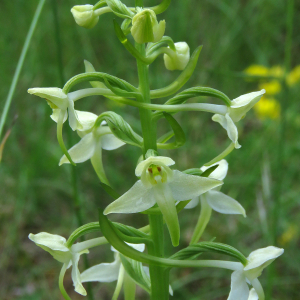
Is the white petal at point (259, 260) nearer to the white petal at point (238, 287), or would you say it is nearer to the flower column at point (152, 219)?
the white petal at point (238, 287)

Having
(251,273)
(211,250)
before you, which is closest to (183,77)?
(211,250)

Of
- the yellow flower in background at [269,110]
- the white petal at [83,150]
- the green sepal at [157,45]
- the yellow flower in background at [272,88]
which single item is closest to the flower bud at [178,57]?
the green sepal at [157,45]

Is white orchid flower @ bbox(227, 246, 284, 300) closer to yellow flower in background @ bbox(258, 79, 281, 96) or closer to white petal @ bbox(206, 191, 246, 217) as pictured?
white petal @ bbox(206, 191, 246, 217)

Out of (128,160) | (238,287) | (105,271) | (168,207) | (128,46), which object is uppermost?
(128,46)

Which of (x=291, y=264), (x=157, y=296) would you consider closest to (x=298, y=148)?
(x=291, y=264)

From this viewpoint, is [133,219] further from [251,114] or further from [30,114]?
[251,114]

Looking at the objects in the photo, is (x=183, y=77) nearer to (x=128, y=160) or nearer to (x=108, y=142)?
(x=108, y=142)
